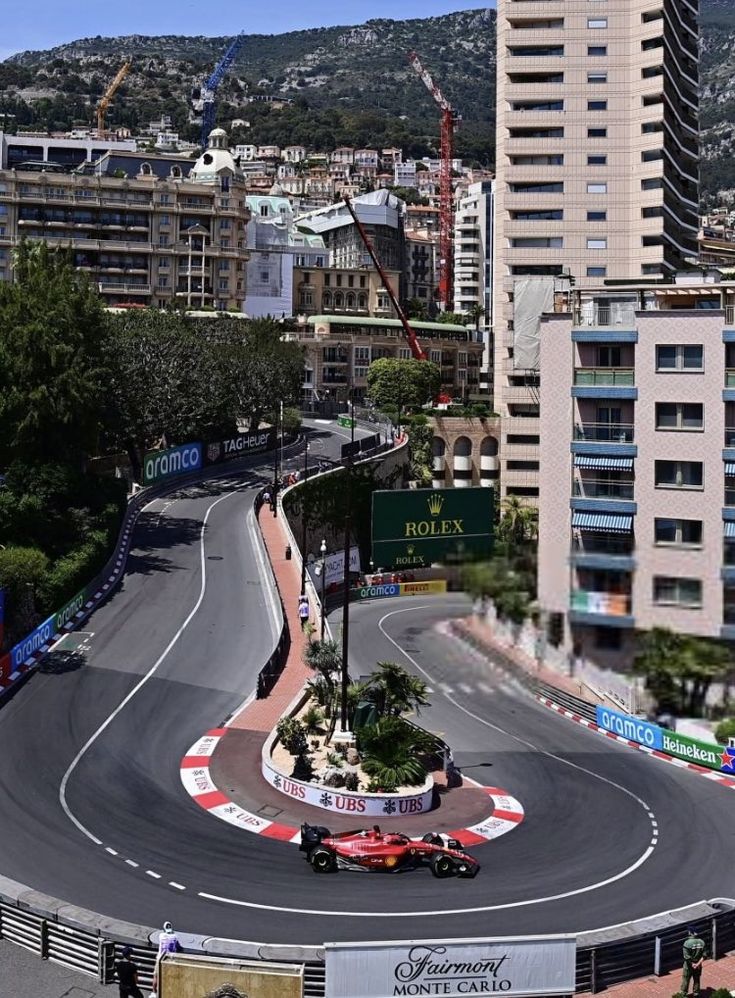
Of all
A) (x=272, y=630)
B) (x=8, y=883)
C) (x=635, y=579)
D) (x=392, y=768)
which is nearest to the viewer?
(x=635, y=579)

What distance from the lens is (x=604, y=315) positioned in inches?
2185

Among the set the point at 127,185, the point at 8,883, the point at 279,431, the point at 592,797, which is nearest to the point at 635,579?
the point at 8,883

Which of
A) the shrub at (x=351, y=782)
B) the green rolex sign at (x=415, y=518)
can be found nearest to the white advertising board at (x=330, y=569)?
the green rolex sign at (x=415, y=518)

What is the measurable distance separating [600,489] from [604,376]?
29.1 ft

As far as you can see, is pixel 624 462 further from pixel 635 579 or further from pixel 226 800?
pixel 635 579

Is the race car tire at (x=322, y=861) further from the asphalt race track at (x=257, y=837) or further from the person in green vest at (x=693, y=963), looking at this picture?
the person in green vest at (x=693, y=963)

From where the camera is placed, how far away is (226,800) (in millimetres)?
37750

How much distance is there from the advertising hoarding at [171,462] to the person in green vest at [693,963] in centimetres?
6560

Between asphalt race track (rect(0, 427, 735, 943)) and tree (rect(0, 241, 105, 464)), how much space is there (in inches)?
514

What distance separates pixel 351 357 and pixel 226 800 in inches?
4566

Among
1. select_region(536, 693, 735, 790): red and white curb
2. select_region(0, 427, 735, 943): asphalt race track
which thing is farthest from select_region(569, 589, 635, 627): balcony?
select_region(536, 693, 735, 790): red and white curb

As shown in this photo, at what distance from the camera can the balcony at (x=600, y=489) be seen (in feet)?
138

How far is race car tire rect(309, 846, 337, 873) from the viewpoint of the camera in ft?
107

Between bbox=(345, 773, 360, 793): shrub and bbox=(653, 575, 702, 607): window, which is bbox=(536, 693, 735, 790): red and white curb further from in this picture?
bbox=(653, 575, 702, 607): window
